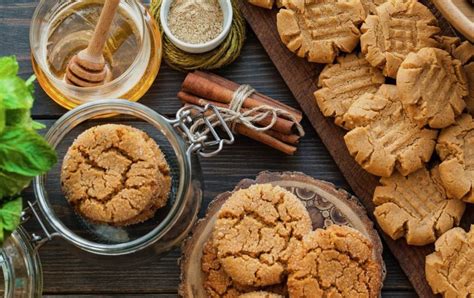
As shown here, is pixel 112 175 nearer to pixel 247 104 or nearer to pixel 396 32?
pixel 247 104

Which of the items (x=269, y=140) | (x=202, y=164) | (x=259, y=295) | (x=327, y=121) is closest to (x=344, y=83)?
(x=327, y=121)

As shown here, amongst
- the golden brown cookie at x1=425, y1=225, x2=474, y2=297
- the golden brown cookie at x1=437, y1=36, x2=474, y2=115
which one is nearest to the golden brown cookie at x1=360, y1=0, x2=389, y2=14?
the golden brown cookie at x1=437, y1=36, x2=474, y2=115

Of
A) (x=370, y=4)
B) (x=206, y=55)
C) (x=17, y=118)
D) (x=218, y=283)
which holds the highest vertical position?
(x=17, y=118)

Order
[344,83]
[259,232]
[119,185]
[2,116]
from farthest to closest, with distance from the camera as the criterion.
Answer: [344,83] → [259,232] → [119,185] → [2,116]

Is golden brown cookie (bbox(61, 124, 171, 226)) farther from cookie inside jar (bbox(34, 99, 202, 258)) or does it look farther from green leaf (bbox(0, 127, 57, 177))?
green leaf (bbox(0, 127, 57, 177))

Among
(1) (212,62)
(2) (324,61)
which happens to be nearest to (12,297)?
(1) (212,62)

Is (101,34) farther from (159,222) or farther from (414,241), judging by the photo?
(414,241)
